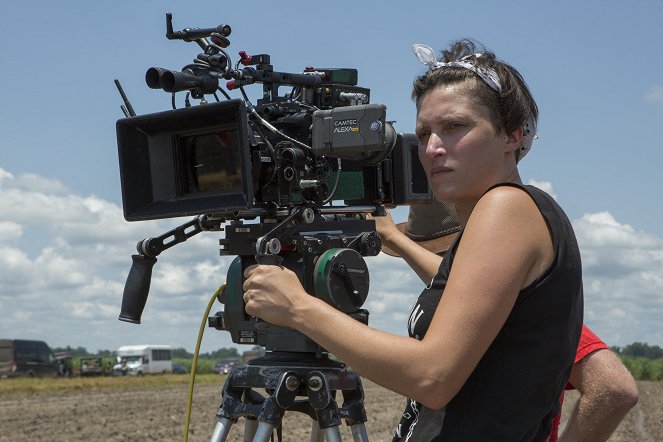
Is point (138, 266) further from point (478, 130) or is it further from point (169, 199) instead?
point (478, 130)

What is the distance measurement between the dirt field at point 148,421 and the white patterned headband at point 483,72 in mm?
9402

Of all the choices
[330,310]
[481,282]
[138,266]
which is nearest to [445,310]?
[481,282]

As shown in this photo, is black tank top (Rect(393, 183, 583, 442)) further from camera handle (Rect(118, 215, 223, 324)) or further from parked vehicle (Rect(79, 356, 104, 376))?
parked vehicle (Rect(79, 356, 104, 376))

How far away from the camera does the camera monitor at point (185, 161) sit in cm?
318

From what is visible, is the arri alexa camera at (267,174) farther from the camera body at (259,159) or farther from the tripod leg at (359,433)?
the tripod leg at (359,433)

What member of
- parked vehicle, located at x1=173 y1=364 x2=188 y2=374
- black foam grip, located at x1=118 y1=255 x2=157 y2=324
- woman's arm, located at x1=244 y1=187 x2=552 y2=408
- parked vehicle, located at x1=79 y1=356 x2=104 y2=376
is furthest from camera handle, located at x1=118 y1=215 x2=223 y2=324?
parked vehicle, located at x1=173 y1=364 x2=188 y2=374

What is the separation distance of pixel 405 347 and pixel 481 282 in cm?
21

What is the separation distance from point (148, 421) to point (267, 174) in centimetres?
1349

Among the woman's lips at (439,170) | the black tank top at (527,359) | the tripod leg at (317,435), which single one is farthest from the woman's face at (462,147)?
the tripod leg at (317,435)

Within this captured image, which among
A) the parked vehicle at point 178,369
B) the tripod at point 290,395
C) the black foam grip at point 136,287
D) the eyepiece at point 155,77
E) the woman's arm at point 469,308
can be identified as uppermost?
the eyepiece at point 155,77

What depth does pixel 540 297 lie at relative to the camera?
76.8 inches

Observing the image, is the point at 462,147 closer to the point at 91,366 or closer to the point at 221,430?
the point at 221,430

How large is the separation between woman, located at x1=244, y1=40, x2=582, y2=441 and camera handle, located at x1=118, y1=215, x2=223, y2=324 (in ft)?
5.12

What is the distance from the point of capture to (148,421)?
52.5 feet
